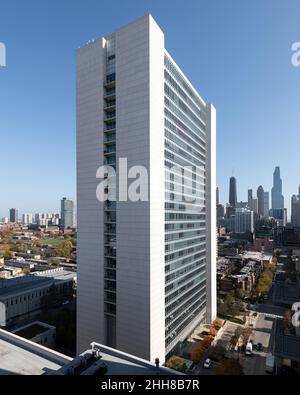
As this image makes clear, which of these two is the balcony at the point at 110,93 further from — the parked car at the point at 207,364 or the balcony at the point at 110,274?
the parked car at the point at 207,364

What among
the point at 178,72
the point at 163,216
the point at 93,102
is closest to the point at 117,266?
the point at 163,216

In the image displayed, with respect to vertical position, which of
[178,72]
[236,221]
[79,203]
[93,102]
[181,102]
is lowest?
[236,221]

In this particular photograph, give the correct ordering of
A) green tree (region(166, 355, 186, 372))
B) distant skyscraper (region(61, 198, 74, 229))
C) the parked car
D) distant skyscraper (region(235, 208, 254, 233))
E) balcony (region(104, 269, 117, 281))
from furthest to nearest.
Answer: distant skyscraper (region(61, 198, 74, 229)) < distant skyscraper (region(235, 208, 254, 233)) < the parked car < balcony (region(104, 269, 117, 281)) < green tree (region(166, 355, 186, 372))

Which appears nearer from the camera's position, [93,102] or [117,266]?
[117,266]

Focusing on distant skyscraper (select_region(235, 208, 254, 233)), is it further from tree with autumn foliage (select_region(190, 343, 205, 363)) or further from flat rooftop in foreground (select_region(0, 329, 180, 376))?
flat rooftop in foreground (select_region(0, 329, 180, 376))

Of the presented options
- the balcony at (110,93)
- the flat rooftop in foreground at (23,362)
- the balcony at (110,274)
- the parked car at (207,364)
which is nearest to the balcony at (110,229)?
the balcony at (110,274)

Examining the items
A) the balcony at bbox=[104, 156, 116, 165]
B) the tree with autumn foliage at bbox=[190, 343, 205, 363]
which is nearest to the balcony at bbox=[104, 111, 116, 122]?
the balcony at bbox=[104, 156, 116, 165]

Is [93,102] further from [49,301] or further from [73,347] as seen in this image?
[49,301]
